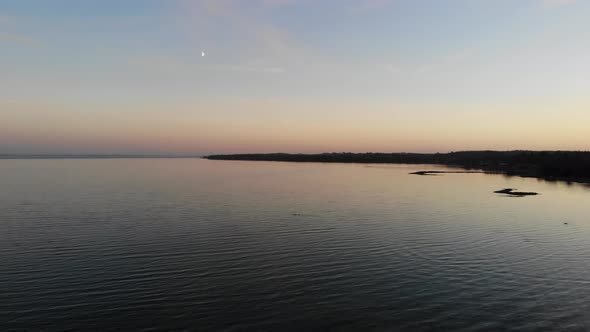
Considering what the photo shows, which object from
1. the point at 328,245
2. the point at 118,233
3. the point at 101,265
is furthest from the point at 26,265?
the point at 328,245

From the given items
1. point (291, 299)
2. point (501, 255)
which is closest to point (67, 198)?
point (291, 299)

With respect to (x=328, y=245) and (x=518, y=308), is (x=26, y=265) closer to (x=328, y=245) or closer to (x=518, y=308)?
(x=328, y=245)

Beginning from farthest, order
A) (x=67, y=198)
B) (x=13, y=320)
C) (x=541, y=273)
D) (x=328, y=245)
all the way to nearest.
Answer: (x=67, y=198)
(x=328, y=245)
(x=541, y=273)
(x=13, y=320)

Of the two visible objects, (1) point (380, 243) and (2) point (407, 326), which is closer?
(2) point (407, 326)

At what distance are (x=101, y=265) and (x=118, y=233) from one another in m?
7.95

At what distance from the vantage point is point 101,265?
19.6 m

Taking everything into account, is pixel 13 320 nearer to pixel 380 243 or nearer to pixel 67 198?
pixel 380 243

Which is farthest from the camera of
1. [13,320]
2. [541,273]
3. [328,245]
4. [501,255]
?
[328,245]

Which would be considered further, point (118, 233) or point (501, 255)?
point (118, 233)

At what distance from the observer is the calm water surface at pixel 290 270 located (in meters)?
13.8

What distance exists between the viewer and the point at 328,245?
24609 mm

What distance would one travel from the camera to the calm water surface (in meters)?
13.8

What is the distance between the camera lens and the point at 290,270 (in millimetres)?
19312

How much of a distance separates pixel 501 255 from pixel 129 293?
18522mm
